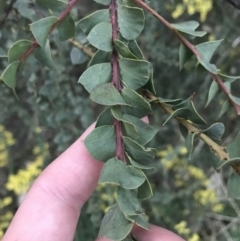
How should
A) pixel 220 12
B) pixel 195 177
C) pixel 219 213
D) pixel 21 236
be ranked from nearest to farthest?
pixel 21 236 → pixel 220 12 → pixel 195 177 → pixel 219 213

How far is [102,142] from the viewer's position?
1.18ft

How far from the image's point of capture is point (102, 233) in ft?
1.18

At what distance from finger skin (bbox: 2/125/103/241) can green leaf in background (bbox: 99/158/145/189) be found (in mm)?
246

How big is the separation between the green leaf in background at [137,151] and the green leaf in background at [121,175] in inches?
0.7

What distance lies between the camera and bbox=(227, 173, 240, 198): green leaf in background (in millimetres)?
365

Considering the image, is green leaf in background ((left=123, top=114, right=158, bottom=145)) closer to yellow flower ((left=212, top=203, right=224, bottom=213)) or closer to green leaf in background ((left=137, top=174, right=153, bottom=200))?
green leaf in background ((left=137, top=174, right=153, bottom=200))

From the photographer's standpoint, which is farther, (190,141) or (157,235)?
(157,235)

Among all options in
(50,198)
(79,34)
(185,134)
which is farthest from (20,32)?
(185,134)

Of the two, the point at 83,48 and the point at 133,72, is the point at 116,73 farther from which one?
the point at 83,48

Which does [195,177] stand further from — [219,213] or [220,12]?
[220,12]

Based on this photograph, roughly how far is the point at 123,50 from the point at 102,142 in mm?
83

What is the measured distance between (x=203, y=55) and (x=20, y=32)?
0.35m

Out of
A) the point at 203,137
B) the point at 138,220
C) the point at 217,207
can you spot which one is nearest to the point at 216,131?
the point at 203,137

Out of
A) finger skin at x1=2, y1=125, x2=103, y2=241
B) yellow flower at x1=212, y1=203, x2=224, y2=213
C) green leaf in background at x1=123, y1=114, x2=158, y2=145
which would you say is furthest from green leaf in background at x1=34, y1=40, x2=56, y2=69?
yellow flower at x1=212, y1=203, x2=224, y2=213
